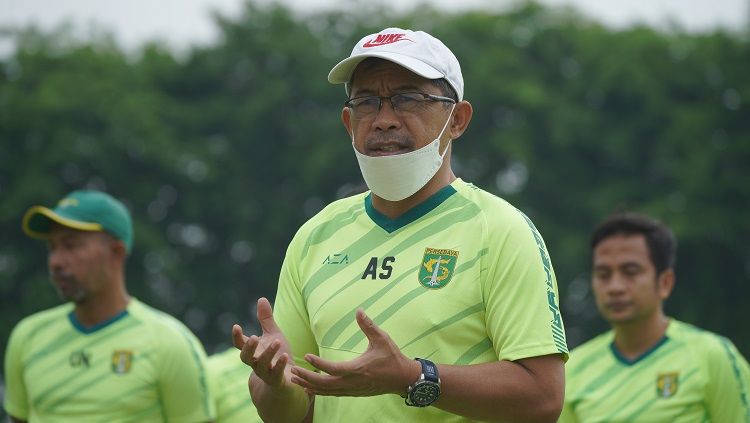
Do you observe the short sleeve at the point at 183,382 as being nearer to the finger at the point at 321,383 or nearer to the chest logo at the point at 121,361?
the chest logo at the point at 121,361

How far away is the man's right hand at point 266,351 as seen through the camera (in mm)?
4766

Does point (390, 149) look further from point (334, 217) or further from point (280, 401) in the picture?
point (280, 401)

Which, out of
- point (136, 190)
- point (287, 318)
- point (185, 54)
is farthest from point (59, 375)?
point (185, 54)

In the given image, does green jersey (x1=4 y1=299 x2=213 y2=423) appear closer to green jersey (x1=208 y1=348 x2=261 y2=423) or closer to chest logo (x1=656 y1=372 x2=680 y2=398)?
green jersey (x1=208 y1=348 x2=261 y2=423)

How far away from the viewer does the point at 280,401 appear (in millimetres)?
5141

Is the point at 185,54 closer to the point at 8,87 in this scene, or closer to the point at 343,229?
the point at 8,87

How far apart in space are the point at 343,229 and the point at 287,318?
16.0 inches

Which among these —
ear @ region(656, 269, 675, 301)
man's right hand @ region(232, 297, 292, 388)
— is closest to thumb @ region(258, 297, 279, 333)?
man's right hand @ region(232, 297, 292, 388)

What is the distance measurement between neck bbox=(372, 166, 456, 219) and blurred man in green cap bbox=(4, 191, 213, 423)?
3.35 m

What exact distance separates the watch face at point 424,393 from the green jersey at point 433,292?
0.26 metres

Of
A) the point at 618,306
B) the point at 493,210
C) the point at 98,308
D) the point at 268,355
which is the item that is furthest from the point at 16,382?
the point at 493,210

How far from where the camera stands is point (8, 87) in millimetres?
31562

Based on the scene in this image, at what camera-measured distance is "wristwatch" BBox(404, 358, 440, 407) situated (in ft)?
15.6

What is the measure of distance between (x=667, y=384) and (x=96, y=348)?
3494mm
